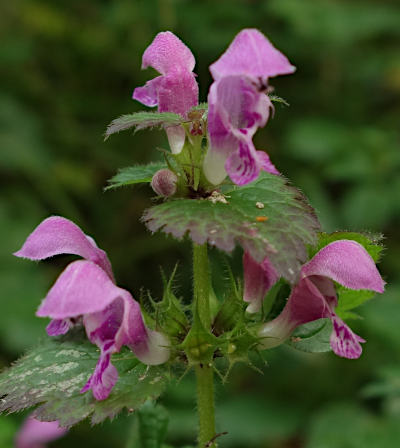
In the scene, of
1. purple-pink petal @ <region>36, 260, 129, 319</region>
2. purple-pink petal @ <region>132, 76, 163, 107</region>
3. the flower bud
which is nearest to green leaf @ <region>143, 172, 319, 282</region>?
the flower bud

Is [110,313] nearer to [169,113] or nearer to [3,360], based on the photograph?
[169,113]

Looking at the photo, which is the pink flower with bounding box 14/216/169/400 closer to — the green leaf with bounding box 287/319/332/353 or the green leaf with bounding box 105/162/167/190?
the green leaf with bounding box 105/162/167/190

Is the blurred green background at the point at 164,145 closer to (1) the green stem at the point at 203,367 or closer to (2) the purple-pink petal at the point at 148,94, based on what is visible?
(1) the green stem at the point at 203,367

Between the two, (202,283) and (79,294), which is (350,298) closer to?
(202,283)

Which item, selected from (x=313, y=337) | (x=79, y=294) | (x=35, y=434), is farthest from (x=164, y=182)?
(x=35, y=434)

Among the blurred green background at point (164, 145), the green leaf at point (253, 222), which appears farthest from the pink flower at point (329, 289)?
the blurred green background at point (164, 145)

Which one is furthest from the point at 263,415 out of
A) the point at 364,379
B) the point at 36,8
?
the point at 36,8

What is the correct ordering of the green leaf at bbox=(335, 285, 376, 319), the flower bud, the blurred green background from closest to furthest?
the flower bud
the green leaf at bbox=(335, 285, 376, 319)
the blurred green background
